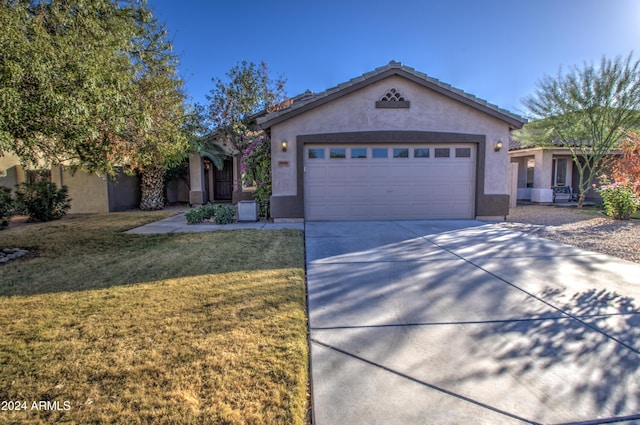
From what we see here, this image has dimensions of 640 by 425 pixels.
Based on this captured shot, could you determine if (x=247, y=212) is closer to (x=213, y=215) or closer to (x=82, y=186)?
(x=213, y=215)

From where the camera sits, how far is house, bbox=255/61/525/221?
10688 millimetres

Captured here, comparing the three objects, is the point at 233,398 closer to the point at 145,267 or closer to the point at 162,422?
the point at 162,422

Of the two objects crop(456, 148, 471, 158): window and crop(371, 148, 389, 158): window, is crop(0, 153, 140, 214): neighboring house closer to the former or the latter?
crop(371, 148, 389, 158): window

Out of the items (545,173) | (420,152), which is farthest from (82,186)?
(545,173)

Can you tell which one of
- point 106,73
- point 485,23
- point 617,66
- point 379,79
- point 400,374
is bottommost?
point 400,374

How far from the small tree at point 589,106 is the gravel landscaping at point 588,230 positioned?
3.79 m

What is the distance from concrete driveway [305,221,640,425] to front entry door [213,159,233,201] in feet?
44.5

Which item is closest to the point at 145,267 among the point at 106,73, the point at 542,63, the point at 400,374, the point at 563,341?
the point at 106,73

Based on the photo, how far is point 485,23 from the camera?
Answer: 38.5 feet

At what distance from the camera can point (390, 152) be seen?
11133mm

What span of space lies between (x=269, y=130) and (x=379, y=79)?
3704 millimetres

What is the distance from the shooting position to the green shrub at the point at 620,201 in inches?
447

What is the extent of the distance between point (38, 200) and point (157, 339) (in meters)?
12.3

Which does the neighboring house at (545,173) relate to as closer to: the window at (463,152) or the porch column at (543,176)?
the porch column at (543,176)
